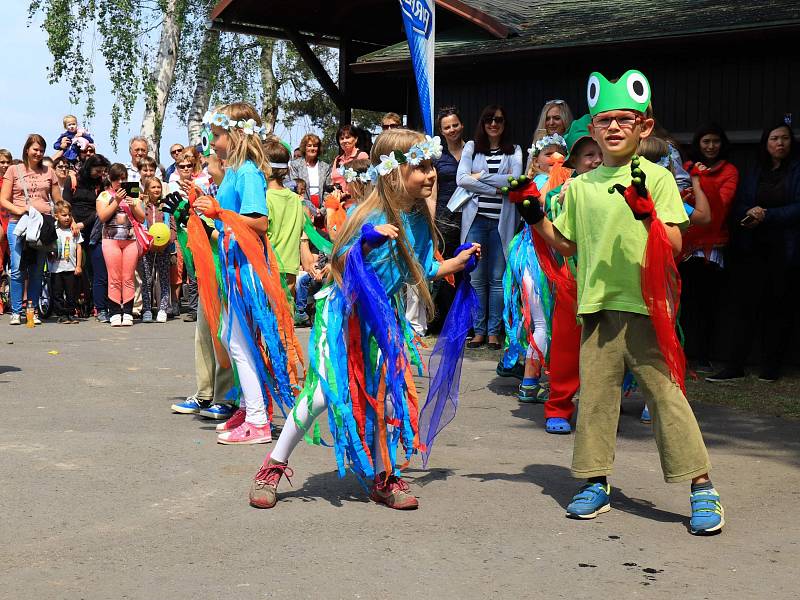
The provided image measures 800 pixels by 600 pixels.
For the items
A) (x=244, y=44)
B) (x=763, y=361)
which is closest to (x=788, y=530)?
(x=763, y=361)

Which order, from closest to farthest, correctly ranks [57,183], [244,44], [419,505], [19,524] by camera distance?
[19,524]
[419,505]
[57,183]
[244,44]

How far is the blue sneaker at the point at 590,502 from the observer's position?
497 cm

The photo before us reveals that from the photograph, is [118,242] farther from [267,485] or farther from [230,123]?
[267,485]

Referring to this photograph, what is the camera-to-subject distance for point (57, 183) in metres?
13.1

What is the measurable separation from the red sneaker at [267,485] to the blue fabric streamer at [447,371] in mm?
698

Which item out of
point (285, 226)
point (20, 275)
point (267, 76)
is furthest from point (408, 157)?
point (267, 76)

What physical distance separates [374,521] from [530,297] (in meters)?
3.21

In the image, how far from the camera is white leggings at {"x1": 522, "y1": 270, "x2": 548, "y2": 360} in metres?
7.74

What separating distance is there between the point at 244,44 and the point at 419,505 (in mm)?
22859

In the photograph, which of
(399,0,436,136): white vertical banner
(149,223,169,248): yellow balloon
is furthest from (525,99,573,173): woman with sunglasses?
(149,223,169,248): yellow balloon

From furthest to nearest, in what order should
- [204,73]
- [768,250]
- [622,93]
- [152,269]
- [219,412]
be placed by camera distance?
[204,73] < [152,269] < [768,250] < [219,412] < [622,93]

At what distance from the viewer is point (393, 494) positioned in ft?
16.9

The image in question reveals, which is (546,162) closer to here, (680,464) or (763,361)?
(763,361)

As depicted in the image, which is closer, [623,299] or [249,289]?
[623,299]
